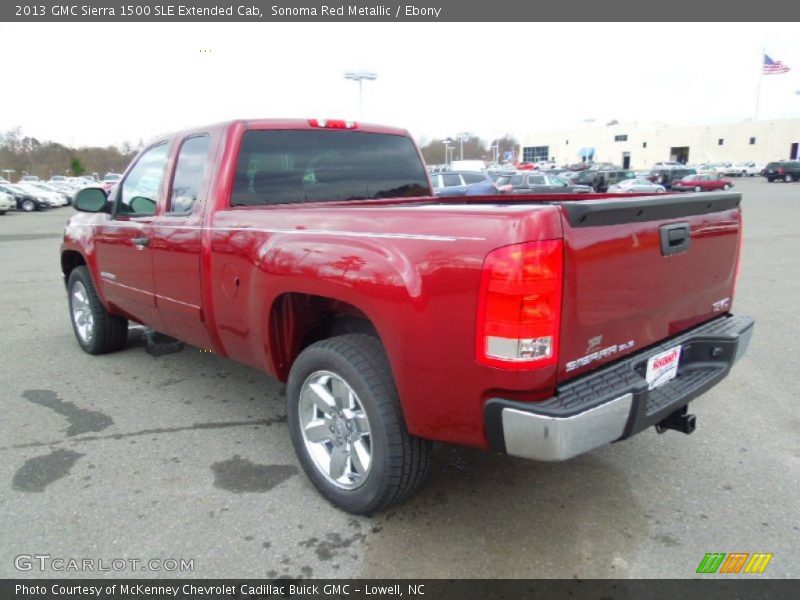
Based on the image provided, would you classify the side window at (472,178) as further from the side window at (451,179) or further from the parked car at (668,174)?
the parked car at (668,174)

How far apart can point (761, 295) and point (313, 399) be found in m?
6.76

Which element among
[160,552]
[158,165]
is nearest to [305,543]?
[160,552]

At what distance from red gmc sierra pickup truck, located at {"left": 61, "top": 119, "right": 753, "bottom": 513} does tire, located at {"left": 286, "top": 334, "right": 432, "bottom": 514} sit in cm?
1

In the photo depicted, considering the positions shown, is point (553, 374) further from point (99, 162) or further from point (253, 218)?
point (99, 162)

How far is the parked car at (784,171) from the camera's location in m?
46.0

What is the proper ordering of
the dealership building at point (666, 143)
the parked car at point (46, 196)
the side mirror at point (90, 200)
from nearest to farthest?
1. the side mirror at point (90, 200)
2. the parked car at point (46, 196)
3. the dealership building at point (666, 143)

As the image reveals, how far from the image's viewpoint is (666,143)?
88188 millimetres

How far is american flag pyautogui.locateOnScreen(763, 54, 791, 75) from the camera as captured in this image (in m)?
53.2

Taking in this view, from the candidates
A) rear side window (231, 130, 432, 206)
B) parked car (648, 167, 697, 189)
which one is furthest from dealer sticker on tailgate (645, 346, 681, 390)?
parked car (648, 167, 697, 189)

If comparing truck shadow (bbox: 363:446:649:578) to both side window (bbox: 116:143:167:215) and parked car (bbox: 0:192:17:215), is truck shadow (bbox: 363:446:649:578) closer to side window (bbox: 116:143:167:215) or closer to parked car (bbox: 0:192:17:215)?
side window (bbox: 116:143:167:215)

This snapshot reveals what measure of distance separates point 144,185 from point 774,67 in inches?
2547

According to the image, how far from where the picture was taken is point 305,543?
8.80ft

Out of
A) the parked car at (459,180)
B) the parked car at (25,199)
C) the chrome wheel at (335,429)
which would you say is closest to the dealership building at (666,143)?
the parked car at (459,180)

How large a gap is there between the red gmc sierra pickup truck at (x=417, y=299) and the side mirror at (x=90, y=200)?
522mm
